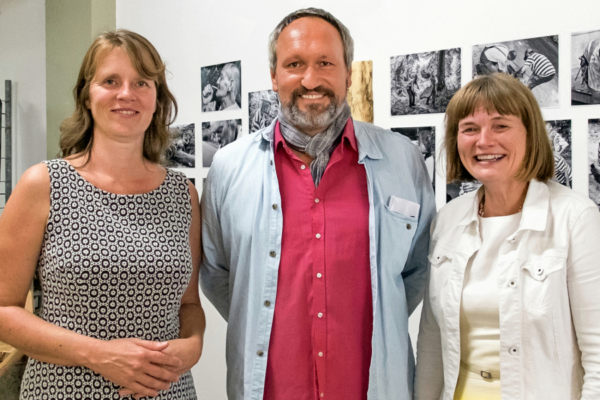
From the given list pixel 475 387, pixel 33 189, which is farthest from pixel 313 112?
pixel 475 387

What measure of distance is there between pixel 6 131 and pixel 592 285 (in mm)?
4642

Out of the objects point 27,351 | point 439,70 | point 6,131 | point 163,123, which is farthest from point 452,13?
point 6,131

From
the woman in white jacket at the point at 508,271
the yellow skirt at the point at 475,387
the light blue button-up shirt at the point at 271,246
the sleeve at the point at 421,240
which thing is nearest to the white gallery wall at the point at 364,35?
the sleeve at the point at 421,240

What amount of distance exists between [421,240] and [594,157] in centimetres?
79

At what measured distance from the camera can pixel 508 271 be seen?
5.28ft

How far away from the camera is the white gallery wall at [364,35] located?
2166 millimetres

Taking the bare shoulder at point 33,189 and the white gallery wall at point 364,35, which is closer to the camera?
the bare shoulder at point 33,189

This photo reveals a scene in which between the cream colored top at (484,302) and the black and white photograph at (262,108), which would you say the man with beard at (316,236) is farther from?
the black and white photograph at (262,108)

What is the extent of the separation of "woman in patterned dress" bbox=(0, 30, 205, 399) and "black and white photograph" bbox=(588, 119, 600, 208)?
1.61m

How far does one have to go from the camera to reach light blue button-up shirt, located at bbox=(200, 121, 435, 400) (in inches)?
71.1

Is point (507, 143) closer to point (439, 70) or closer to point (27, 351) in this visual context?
point (439, 70)

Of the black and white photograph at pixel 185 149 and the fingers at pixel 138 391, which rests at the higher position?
the black and white photograph at pixel 185 149

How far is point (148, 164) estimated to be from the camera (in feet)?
6.02

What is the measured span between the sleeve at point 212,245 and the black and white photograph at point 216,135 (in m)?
1.30
